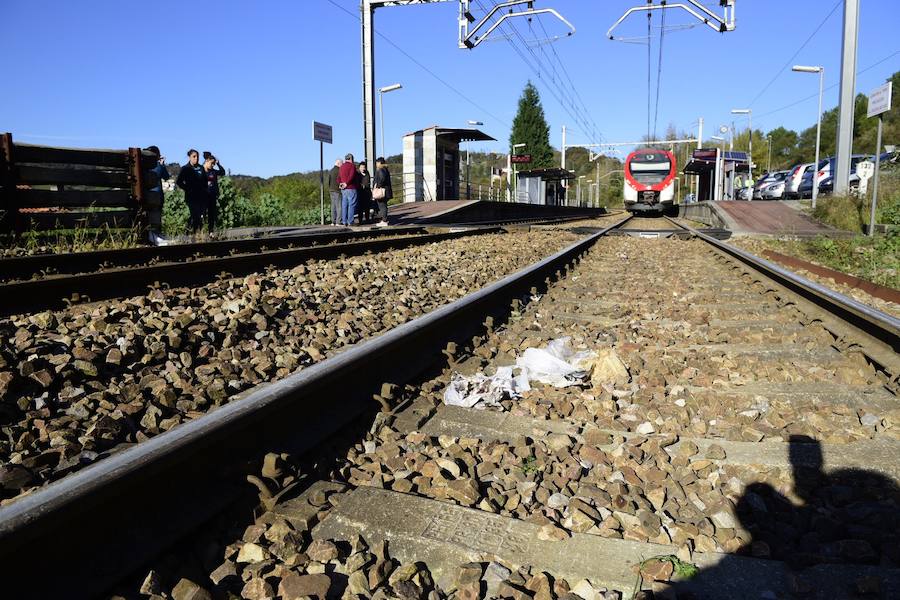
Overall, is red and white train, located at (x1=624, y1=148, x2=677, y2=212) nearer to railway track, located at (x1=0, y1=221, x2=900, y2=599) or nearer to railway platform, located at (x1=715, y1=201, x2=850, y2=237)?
railway platform, located at (x1=715, y1=201, x2=850, y2=237)

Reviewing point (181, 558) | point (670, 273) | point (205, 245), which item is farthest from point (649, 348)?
point (205, 245)

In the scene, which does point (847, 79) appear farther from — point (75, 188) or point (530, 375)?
point (75, 188)

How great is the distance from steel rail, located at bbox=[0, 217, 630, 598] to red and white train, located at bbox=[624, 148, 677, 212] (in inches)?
1215

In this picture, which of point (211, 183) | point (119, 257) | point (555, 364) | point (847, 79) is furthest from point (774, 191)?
point (555, 364)

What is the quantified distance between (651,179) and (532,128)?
67993mm

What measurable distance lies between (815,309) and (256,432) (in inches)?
175

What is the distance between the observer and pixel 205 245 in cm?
888

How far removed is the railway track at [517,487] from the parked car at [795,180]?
2956 centimetres

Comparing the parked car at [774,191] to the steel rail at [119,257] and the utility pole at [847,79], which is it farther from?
the steel rail at [119,257]

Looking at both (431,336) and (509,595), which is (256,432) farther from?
(431,336)

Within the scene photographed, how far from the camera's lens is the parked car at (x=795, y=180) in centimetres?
2933

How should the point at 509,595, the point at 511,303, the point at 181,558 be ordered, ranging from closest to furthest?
1. the point at 509,595
2. the point at 181,558
3. the point at 511,303

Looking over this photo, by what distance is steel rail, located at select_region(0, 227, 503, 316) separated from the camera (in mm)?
4914

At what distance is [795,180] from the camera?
3008 centimetres
